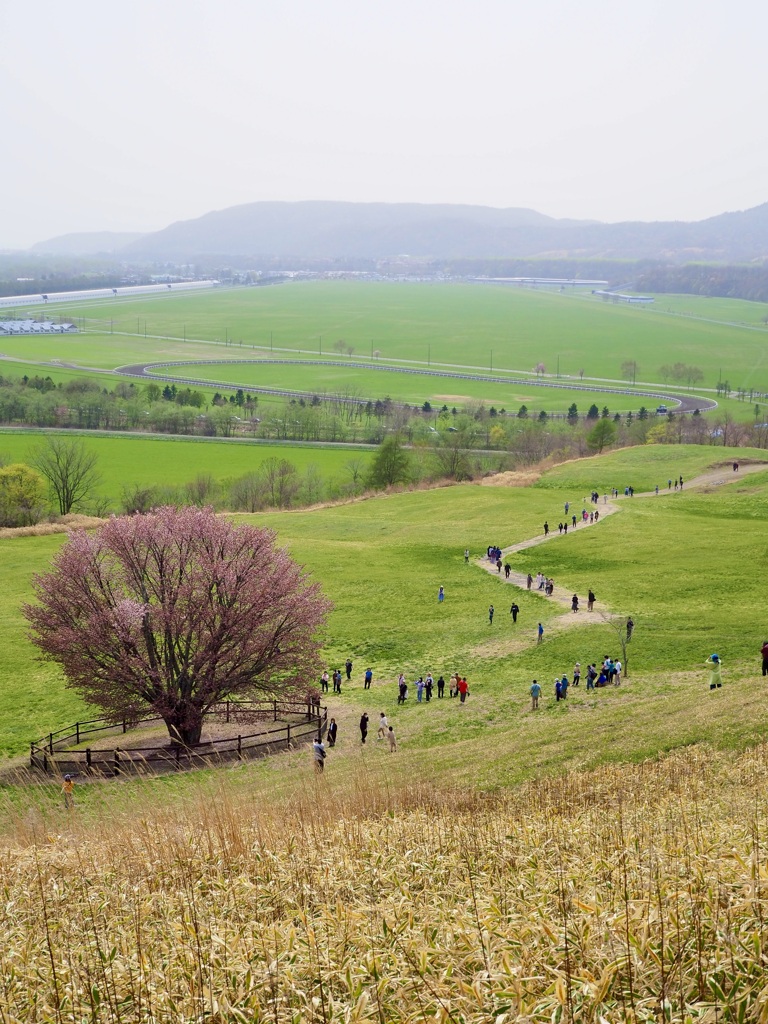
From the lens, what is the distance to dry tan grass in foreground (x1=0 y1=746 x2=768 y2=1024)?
19.3 ft

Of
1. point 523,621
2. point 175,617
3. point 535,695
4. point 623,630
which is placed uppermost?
point 175,617

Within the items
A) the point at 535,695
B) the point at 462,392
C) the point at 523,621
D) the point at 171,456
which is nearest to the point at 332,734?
the point at 535,695

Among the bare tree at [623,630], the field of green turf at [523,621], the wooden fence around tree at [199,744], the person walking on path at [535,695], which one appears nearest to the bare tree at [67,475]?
the field of green turf at [523,621]

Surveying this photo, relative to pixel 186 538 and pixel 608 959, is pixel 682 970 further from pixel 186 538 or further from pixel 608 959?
pixel 186 538

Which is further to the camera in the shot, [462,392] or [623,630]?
[462,392]

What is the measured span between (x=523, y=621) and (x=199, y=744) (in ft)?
64.6

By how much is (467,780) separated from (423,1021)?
40.1 ft

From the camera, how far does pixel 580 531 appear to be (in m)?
61.4

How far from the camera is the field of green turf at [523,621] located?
76.0 ft

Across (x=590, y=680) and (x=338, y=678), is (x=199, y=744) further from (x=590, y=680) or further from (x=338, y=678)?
(x=590, y=680)

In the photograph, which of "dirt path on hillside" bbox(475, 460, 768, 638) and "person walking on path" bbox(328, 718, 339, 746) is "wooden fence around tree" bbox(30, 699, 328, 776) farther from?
"dirt path on hillside" bbox(475, 460, 768, 638)

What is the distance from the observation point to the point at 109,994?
6.59 m

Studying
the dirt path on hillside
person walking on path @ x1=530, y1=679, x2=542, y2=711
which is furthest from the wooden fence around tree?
the dirt path on hillside

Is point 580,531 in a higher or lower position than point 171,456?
lower
